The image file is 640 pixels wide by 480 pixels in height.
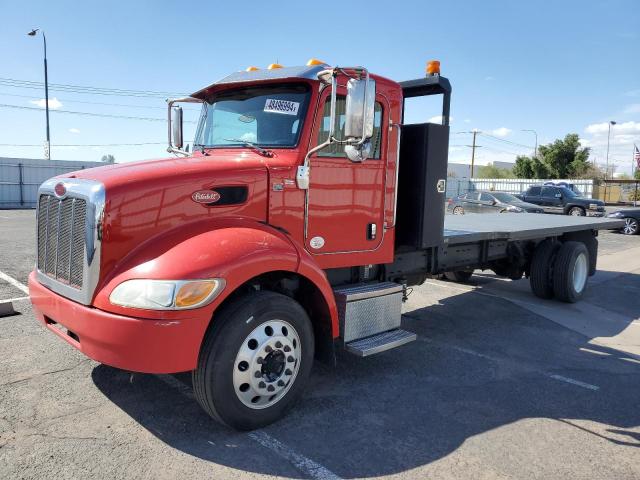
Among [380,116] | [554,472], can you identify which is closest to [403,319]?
[380,116]

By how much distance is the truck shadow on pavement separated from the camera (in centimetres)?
320

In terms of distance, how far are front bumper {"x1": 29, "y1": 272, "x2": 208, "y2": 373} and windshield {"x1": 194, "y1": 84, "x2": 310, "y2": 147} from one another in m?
1.63

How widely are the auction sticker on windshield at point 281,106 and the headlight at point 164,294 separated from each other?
1.58 meters

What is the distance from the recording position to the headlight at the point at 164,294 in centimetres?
296

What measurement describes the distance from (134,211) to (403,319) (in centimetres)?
414

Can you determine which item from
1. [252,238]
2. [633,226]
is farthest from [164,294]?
[633,226]

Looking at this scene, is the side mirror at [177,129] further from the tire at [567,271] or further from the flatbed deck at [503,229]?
the tire at [567,271]

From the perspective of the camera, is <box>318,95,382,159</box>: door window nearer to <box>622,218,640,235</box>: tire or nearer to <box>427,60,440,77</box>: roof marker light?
<box>427,60,440,77</box>: roof marker light

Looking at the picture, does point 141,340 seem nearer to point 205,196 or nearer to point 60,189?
point 205,196

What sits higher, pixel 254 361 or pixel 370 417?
pixel 254 361

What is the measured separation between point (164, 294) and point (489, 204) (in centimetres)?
1906

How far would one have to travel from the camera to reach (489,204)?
2031 centimetres

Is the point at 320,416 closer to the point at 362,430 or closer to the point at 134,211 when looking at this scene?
the point at 362,430

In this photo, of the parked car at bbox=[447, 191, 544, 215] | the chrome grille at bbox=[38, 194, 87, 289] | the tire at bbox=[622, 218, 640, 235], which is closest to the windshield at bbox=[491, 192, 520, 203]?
the parked car at bbox=[447, 191, 544, 215]
